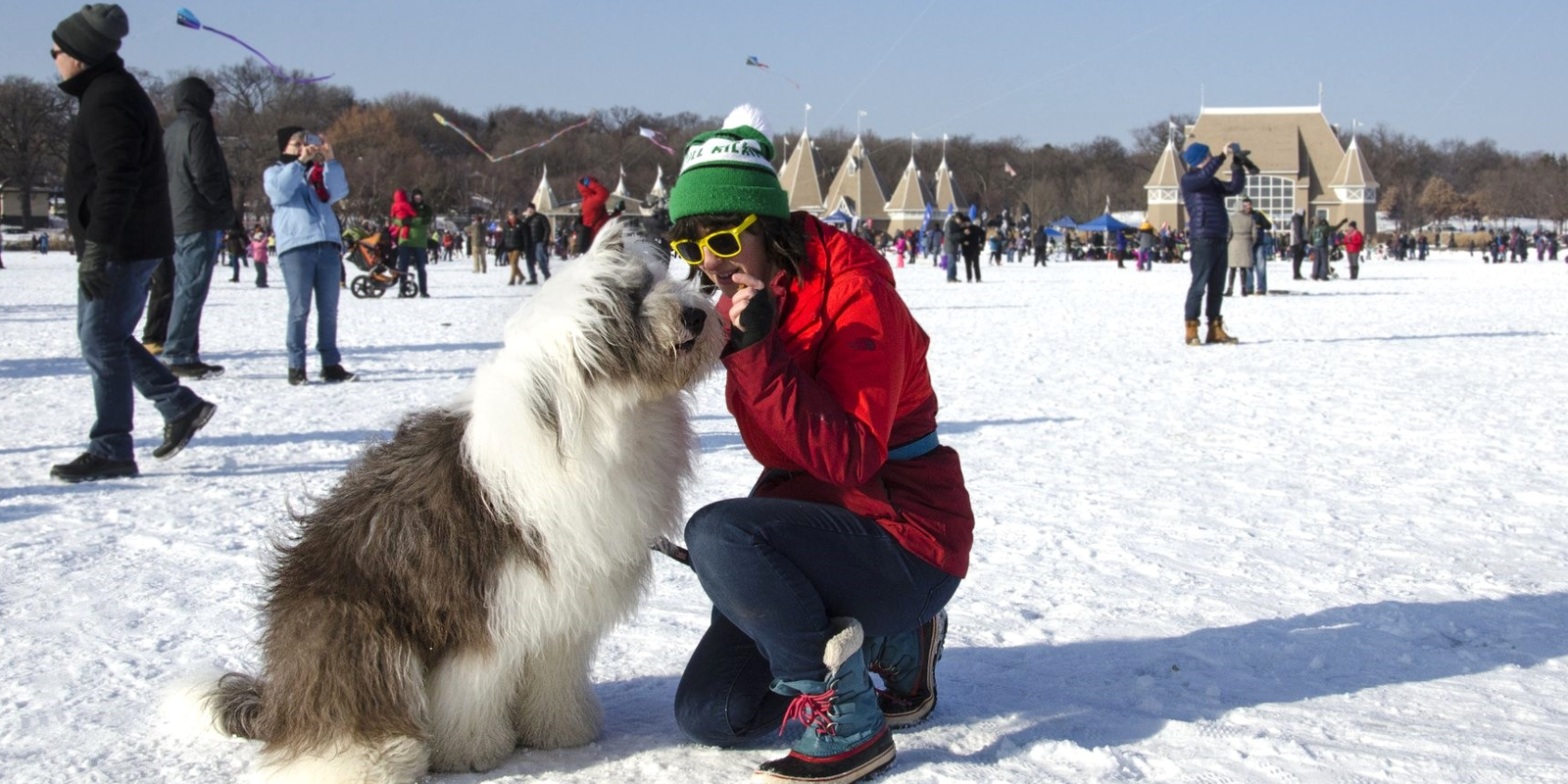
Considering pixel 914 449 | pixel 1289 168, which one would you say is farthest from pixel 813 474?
pixel 1289 168

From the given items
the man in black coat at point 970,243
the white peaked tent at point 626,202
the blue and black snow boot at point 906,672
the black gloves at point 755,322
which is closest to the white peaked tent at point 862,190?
the white peaked tent at point 626,202

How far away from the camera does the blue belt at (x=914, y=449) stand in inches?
116

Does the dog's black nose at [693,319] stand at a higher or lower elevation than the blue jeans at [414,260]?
lower

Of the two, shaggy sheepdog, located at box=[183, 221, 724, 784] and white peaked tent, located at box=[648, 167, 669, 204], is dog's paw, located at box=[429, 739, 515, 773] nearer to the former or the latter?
Answer: shaggy sheepdog, located at box=[183, 221, 724, 784]

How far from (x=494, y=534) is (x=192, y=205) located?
307 inches

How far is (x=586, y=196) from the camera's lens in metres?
16.8

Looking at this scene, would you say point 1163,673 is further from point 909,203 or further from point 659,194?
point 909,203

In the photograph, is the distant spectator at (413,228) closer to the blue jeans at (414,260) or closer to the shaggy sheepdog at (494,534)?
the blue jeans at (414,260)

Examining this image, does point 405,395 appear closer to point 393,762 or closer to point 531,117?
point 393,762

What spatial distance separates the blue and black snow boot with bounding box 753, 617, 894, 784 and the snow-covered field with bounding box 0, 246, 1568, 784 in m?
0.13

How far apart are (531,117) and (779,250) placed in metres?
116

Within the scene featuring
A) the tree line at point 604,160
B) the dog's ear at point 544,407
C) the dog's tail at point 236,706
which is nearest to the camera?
the dog's ear at point 544,407

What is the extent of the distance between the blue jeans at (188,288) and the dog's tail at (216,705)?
687cm

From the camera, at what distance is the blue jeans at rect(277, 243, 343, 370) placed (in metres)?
8.73
